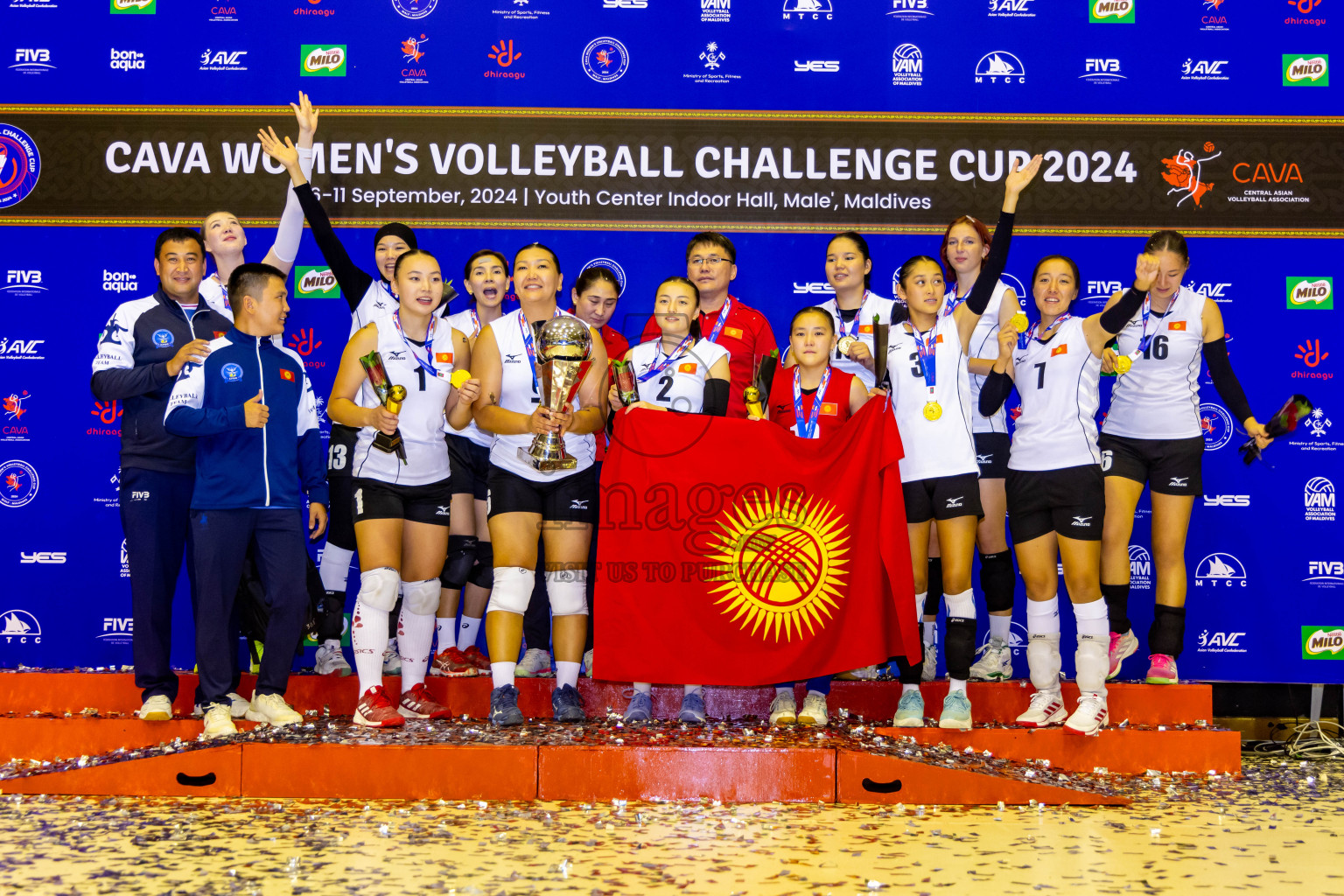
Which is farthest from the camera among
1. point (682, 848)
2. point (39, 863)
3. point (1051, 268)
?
point (1051, 268)

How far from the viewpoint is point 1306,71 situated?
18.3 ft

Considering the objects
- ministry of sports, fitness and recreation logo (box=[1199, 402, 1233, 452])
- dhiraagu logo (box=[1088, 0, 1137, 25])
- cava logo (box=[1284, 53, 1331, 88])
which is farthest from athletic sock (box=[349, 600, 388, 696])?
cava logo (box=[1284, 53, 1331, 88])

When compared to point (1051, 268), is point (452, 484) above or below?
below

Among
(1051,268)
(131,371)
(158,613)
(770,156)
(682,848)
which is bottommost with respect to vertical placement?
(682,848)

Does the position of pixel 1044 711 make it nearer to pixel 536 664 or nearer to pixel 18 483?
pixel 536 664

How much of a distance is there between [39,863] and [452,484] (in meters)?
2.12

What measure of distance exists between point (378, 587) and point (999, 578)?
2629 mm

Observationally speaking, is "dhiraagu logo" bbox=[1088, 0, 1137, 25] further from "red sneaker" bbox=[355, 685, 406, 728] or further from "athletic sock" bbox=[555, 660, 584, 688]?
"red sneaker" bbox=[355, 685, 406, 728]

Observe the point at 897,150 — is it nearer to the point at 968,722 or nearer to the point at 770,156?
the point at 770,156

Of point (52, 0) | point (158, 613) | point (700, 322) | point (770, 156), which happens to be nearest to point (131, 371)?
point (158, 613)

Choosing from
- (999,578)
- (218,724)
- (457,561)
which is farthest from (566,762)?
(999,578)

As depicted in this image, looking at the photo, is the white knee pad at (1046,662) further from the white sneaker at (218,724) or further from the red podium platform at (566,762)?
the white sneaker at (218,724)

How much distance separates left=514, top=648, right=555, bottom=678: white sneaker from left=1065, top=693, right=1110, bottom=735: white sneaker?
2.12m

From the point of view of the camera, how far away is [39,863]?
9.68 feet
